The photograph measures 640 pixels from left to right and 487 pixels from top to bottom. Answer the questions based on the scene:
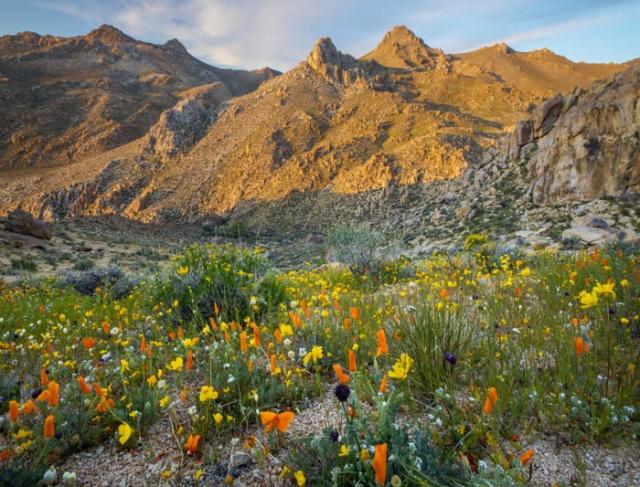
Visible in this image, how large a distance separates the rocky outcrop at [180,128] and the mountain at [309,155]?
0.19 metres

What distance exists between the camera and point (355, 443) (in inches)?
66.2

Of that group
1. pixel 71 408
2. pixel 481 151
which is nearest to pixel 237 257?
pixel 71 408

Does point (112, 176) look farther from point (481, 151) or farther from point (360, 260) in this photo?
point (360, 260)

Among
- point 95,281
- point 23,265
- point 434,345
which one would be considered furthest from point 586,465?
point 23,265

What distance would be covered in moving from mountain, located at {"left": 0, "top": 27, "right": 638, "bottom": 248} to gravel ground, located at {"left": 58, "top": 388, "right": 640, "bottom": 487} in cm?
2301

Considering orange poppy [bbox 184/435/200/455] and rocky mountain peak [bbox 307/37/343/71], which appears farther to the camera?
rocky mountain peak [bbox 307/37/343/71]

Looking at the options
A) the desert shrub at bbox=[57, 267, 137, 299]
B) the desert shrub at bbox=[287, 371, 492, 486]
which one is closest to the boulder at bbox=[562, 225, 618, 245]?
the desert shrub at bbox=[287, 371, 492, 486]

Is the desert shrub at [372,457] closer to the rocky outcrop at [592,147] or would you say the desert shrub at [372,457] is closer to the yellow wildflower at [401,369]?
the yellow wildflower at [401,369]

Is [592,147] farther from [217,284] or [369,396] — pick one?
[369,396]

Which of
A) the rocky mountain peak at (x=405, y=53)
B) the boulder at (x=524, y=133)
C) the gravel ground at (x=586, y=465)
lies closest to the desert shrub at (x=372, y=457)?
the gravel ground at (x=586, y=465)

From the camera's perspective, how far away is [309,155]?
45.6m

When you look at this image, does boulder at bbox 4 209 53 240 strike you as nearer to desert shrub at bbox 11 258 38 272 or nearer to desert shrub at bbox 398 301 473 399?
desert shrub at bbox 11 258 38 272

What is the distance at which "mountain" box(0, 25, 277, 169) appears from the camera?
62.1m

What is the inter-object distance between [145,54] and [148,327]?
404 ft
